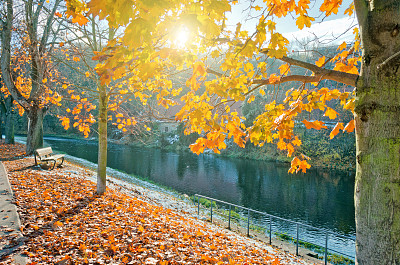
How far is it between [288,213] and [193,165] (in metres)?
14.7

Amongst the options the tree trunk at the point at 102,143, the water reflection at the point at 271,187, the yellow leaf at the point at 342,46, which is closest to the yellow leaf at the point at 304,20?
the yellow leaf at the point at 342,46

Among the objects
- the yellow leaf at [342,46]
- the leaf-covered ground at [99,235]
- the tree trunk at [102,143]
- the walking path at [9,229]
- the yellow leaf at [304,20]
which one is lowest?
the leaf-covered ground at [99,235]

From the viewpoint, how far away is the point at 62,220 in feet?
14.2

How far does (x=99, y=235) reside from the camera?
12.9 feet

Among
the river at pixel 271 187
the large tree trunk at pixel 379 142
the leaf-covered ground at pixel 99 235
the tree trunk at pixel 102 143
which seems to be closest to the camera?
the large tree trunk at pixel 379 142

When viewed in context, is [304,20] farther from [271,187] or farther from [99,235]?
[271,187]

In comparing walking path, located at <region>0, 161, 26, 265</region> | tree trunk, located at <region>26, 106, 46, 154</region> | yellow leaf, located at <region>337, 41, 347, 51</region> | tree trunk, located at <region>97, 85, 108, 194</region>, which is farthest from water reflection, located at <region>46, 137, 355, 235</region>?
walking path, located at <region>0, 161, 26, 265</region>

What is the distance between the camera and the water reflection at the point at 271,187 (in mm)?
13641

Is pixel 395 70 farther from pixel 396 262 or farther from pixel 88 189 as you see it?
pixel 88 189

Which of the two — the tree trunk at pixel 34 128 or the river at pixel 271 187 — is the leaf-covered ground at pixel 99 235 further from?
the river at pixel 271 187

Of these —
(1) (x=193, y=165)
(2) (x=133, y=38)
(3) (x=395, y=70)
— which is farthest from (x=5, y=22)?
(1) (x=193, y=165)

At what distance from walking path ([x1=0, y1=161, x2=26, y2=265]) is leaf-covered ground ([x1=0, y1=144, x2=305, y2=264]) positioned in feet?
0.33

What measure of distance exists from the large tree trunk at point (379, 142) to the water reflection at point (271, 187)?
11.8 m

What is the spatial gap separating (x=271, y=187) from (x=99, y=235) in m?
16.7
